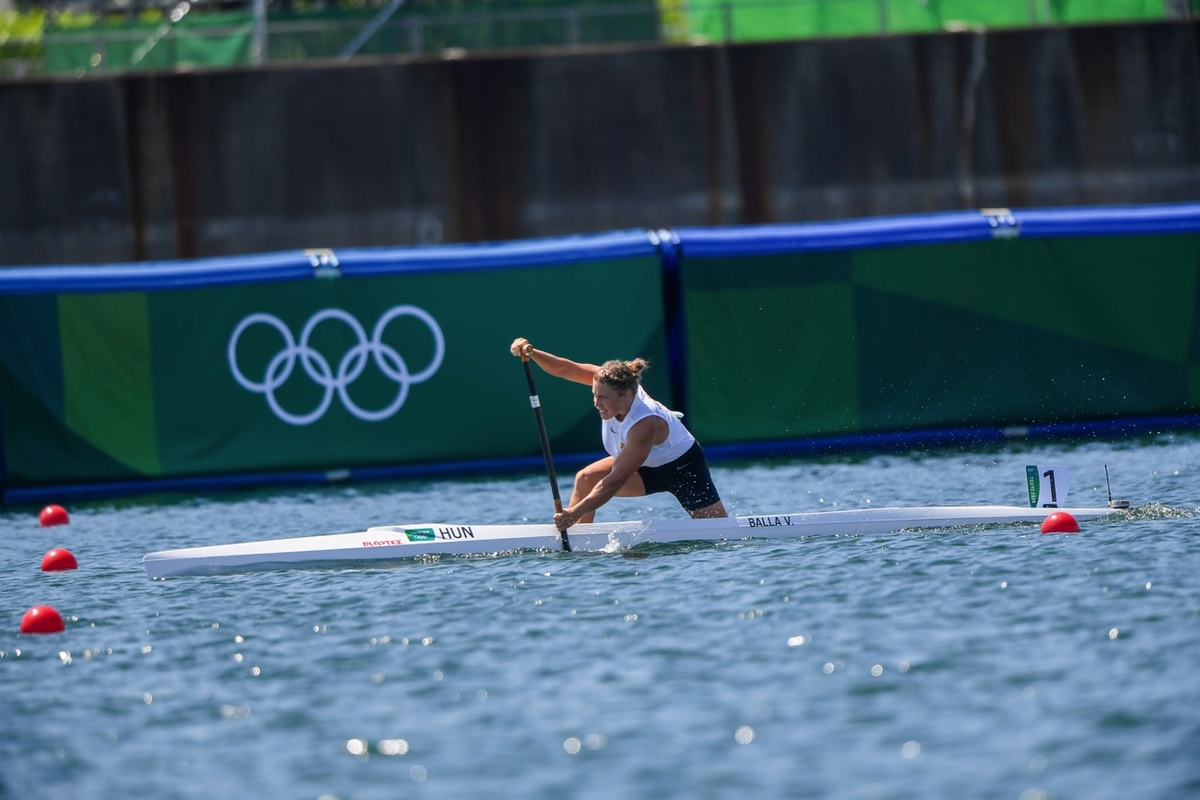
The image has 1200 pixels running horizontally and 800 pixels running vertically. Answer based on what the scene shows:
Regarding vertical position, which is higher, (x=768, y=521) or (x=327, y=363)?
(x=327, y=363)

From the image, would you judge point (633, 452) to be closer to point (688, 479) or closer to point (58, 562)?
point (688, 479)

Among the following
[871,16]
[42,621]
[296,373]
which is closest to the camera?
[42,621]

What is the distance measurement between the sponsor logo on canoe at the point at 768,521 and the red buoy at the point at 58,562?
14.6 feet

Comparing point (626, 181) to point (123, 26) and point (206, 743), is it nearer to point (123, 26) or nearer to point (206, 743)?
point (123, 26)

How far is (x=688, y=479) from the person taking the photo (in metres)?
10.1

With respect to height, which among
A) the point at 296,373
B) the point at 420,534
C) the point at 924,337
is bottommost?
the point at 420,534

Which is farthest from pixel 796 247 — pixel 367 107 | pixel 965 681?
pixel 965 681

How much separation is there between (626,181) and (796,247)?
18.6 ft

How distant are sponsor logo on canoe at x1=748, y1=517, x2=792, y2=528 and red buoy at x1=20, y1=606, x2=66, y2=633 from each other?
14.0 feet

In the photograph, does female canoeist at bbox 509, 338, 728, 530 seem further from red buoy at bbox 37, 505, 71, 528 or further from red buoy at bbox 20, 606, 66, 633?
red buoy at bbox 37, 505, 71, 528

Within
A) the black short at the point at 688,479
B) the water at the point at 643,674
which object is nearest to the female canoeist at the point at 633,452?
the black short at the point at 688,479

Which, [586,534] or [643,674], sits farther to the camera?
[586,534]

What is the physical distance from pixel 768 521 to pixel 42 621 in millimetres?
4470

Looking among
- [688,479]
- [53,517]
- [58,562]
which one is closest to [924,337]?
[688,479]
